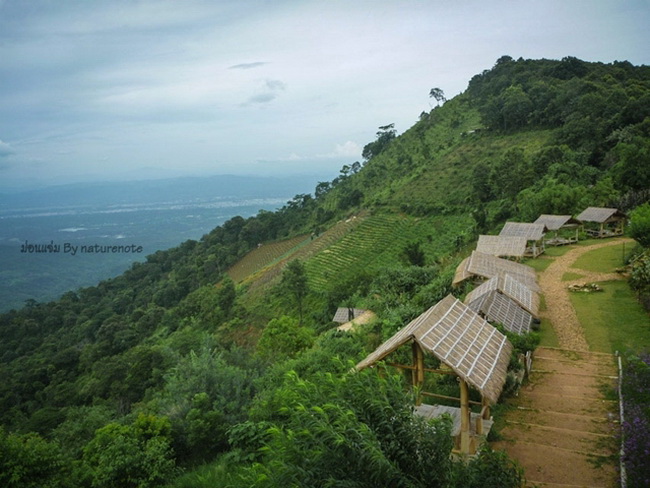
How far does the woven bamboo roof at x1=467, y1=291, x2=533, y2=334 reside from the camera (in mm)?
12883

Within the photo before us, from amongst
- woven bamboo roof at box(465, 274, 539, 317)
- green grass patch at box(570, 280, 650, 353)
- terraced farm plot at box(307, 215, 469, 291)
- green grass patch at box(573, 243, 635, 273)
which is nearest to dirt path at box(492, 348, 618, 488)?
green grass patch at box(570, 280, 650, 353)

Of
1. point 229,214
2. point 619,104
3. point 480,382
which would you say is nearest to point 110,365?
point 480,382

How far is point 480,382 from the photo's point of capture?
7664mm

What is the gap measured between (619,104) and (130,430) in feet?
156

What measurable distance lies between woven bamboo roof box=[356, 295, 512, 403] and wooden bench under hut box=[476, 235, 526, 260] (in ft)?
41.6

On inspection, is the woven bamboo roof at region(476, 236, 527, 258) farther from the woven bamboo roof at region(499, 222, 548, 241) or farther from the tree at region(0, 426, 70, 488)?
the tree at region(0, 426, 70, 488)

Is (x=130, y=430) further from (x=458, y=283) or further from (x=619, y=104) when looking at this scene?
(x=619, y=104)

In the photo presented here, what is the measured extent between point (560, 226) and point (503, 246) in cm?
589

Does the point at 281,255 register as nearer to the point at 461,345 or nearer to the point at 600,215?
the point at 600,215

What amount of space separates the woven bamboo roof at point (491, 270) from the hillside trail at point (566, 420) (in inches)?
116

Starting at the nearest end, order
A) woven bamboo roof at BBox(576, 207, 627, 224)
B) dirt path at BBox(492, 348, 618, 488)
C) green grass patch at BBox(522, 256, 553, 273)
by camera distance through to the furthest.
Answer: dirt path at BBox(492, 348, 618, 488), green grass patch at BBox(522, 256, 553, 273), woven bamboo roof at BBox(576, 207, 627, 224)

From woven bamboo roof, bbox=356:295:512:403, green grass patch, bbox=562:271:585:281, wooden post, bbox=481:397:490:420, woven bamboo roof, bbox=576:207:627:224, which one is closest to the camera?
woven bamboo roof, bbox=356:295:512:403

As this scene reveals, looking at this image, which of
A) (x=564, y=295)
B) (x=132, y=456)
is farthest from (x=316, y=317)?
(x=132, y=456)

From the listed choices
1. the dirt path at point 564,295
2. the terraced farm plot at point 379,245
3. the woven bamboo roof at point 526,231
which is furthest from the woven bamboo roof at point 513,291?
the terraced farm plot at point 379,245
